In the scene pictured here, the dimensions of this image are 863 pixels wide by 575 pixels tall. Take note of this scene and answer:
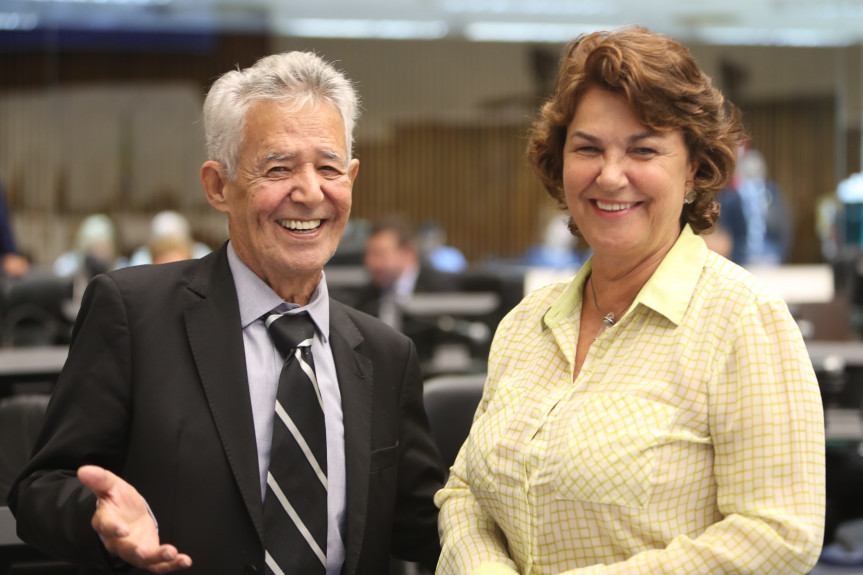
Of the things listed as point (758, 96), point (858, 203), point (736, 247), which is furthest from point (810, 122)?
point (736, 247)

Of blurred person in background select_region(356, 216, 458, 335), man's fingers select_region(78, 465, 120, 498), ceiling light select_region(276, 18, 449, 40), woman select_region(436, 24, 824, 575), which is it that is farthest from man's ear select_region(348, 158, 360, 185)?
ceiling light select_region(276, 18, 449, 40)

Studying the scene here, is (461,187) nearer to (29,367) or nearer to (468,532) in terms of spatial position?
(29,367)

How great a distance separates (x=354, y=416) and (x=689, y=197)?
70 cm

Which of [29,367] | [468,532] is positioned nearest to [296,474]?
[468,532]

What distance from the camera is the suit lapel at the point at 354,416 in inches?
64.2

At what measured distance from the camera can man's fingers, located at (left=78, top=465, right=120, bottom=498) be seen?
1.29 metres

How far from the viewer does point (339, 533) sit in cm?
164

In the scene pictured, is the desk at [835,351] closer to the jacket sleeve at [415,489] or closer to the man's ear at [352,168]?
the jacket sleeve at [415,489]

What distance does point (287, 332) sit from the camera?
166 centimetres

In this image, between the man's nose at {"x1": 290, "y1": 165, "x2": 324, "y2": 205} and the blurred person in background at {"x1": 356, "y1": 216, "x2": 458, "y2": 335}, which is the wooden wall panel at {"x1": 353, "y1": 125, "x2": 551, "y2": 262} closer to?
the blurred person in background at {"x1": 356, "y1": 216, "x2": 458, "y2": 335}

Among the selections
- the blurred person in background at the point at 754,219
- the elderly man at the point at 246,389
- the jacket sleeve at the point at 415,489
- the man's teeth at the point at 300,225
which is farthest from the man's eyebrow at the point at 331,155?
the blurred person in background at the point at 754,219

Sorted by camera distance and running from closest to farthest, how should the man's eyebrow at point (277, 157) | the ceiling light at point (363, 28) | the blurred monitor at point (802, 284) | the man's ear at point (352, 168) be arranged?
the man's eyebrow at point (277, 157), the man's ear at point (352, 168), the blurred monitor at point (802, 284), the ceiling light at point (363, 28)

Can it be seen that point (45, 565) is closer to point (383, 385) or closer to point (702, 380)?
point (383, 385)

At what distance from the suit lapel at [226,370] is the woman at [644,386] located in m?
0.35
